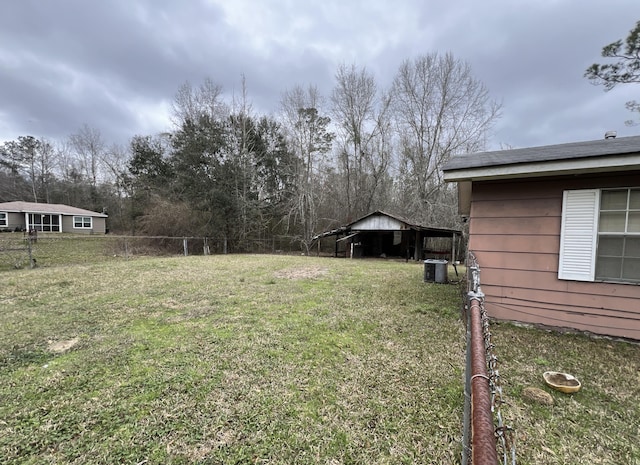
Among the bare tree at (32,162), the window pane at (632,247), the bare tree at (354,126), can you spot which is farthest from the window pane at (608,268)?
the bare tree at (32,162)

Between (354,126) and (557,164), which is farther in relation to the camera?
(354,126)

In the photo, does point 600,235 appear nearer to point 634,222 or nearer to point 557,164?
point 634,222

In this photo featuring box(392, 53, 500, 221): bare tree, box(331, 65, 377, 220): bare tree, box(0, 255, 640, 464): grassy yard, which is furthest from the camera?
box(331, 65, 377, 220): bare tree

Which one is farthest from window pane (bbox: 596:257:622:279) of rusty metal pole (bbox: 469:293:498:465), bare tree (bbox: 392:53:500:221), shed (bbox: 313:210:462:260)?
bare tree (bbox: 392:53:500:221)

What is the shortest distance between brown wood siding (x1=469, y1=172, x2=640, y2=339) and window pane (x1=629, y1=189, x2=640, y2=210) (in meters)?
0.10

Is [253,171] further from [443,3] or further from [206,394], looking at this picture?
[206,394]

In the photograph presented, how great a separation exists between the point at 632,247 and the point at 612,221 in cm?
36

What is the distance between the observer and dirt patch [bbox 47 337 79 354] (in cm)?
308

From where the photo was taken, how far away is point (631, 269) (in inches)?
130

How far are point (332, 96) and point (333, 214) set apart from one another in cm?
872

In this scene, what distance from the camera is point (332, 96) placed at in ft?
65.4

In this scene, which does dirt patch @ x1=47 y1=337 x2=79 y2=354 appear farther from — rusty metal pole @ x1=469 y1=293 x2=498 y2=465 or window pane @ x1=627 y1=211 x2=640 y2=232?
window pane @ x1=627 y1=211 x2=640 y2=232

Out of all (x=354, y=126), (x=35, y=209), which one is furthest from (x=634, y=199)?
(x=35, y=209)

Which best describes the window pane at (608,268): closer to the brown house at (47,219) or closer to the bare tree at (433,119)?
the bare tree at (433,119)
